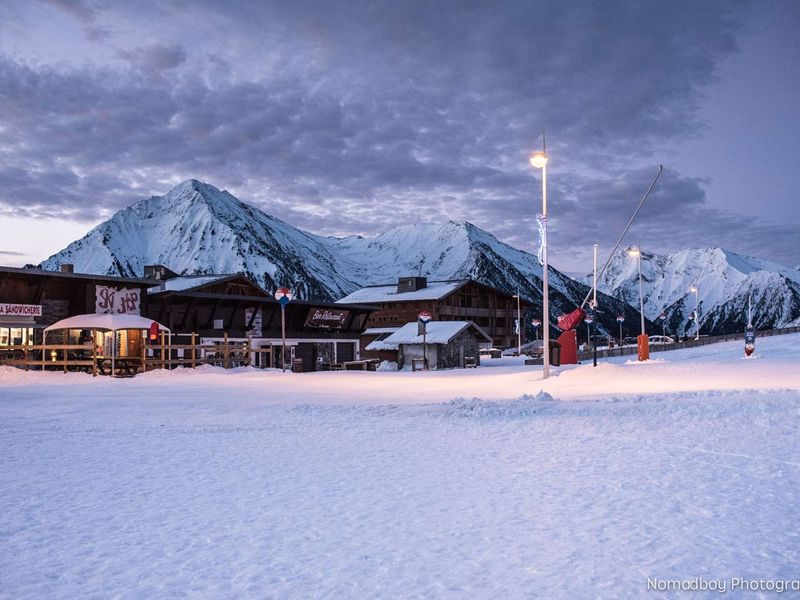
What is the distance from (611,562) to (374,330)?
70.6 metres

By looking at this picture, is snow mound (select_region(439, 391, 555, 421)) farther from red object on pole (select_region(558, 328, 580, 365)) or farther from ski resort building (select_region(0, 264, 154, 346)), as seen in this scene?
ski resort building (select_region(0, 264, 154, 346))

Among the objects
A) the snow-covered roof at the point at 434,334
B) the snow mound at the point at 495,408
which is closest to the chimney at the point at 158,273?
the snow-covered roof at the point at 434,334

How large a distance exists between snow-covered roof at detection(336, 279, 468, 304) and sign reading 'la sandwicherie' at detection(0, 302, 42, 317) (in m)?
37.6

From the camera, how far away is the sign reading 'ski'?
130 ft

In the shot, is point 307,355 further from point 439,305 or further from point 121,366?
point 439,305

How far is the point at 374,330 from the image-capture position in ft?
249

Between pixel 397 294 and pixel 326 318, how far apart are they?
2526 cm

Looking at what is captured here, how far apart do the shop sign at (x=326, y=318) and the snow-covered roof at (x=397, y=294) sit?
1581 cm

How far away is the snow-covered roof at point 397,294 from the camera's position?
7549 centimetres

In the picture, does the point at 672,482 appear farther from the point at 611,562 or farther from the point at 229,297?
the point at 229,297

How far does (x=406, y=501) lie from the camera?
744 cm

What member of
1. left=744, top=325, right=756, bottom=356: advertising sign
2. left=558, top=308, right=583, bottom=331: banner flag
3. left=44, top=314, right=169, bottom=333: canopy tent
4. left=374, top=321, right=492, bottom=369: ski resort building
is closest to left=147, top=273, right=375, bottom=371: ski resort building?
left=374, top=321, right=492, bottom=369: ski resort building

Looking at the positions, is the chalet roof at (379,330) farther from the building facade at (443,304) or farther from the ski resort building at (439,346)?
the ski resort building at (439,346)

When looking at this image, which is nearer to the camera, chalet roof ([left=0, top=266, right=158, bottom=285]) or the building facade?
chalet roof ([left=0, top=266, right=158, bottom=285])
